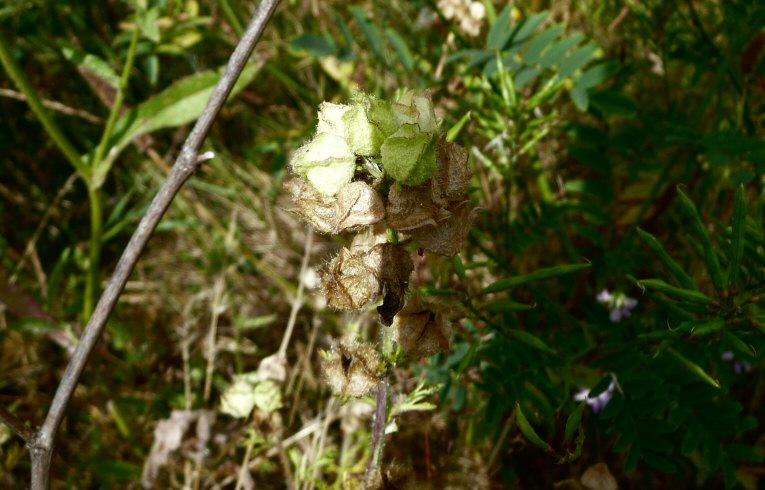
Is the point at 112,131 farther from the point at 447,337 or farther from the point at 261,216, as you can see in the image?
the point at 447,337

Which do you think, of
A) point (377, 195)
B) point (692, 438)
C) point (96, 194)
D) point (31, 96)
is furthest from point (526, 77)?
point (31, 96)

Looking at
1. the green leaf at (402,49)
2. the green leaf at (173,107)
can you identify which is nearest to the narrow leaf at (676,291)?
the green leaf at (402,49)

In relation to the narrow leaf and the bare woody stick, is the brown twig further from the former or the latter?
the narrow leaf

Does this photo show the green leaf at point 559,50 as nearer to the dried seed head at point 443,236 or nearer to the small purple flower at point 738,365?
the small purple flower at point 738,365

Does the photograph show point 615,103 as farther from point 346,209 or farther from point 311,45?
point 346,209

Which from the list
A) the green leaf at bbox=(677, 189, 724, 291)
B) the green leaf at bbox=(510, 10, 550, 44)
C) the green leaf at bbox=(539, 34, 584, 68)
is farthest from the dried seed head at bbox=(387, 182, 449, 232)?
the green leaf at bbox=(510, 10, 550, 44)
